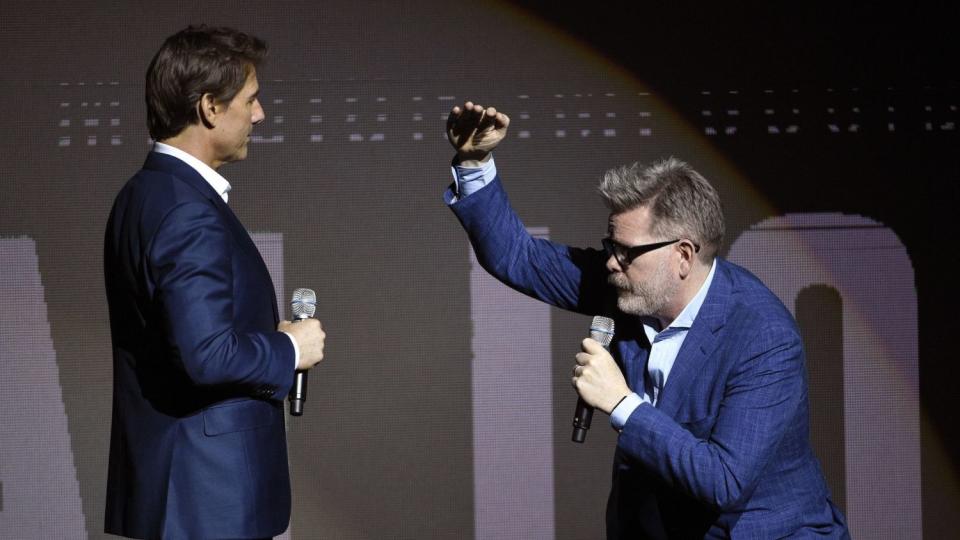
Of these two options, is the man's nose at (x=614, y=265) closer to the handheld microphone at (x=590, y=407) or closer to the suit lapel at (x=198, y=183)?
the handheld microphone at (x=590, y=407)

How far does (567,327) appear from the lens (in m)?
3.30

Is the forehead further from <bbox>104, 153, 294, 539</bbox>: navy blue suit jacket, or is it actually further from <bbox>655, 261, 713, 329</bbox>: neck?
<bbox>104, 153, 294, 539</bbox>: navy blue suit jacket

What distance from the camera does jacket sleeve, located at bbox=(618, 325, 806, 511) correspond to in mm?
1699

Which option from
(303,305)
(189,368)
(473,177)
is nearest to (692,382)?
(473,177)

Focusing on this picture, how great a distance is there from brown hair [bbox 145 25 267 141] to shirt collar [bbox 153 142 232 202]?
0.9 inches

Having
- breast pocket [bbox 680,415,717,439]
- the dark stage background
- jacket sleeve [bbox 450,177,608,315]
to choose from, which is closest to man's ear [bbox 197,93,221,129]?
jacket sleeve [bbox 450,177,608,315]

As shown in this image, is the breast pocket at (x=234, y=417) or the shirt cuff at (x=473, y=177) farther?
the shirt cuff at (x=473, y=177)

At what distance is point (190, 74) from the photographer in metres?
1.69

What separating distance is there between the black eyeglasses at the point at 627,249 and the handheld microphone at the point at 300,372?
0.58 metres

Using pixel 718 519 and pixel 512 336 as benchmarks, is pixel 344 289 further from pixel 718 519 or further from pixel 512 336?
pixel 718 519

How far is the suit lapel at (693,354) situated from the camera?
183cm

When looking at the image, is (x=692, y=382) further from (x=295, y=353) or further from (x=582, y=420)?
(x=295, y=353)

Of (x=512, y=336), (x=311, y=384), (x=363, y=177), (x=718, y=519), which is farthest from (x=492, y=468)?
(x=718, y=519)

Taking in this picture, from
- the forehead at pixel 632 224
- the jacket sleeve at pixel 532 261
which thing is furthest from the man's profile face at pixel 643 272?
the jacket sleeve at pixel 532 261
